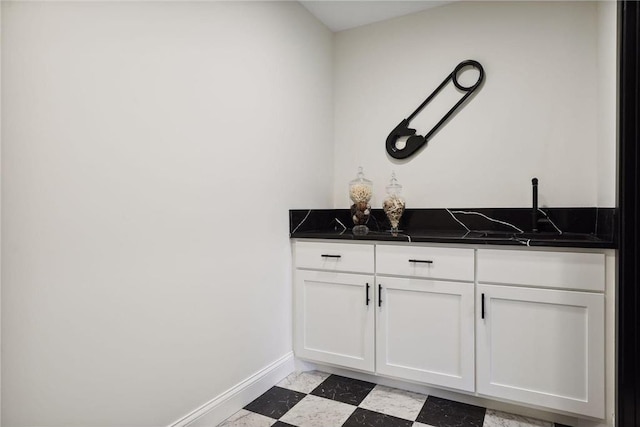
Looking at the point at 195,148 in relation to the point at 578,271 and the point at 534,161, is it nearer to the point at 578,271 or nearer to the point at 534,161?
the point at 578,271

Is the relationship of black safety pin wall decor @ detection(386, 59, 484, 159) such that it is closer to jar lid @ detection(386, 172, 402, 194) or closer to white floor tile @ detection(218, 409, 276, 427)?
Result: jar lid @ detection(386, 172, 402, 194)

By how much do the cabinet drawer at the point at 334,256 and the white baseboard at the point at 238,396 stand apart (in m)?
0.58

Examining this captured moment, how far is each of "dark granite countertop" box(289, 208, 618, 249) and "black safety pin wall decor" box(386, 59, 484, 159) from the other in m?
0.42

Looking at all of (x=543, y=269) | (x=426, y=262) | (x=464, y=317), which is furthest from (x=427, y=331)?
(x=543, y=269)

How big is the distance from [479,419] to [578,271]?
0.82m

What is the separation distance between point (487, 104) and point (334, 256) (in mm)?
1330

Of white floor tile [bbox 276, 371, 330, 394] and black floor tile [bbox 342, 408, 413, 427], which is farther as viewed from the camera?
white floor tile [bbox 276, 371, 330, 394]

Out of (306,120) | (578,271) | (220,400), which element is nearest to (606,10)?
(578,271)

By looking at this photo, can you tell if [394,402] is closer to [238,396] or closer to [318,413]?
[318,413]

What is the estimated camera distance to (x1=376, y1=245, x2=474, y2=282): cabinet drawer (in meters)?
1.73

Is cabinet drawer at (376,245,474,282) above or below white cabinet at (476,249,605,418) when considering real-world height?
above

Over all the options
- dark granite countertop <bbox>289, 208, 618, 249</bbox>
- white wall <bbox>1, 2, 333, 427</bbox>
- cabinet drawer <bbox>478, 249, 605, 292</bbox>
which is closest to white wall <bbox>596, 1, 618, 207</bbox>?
dark granite countertop <bbox>289, 208, 618, 249</bbox>

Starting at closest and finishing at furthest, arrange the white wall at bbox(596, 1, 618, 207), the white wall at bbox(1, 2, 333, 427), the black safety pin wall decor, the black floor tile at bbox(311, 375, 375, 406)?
1. the white wall at bbox(1, 2, 333, 427)
2. the white wall at bbox(596, 1, 618, 207)
3. the black floor tile at bbox(311, 375, 375, 406)
4. the black safety pin wall decor

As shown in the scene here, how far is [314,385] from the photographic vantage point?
6.60 feet
